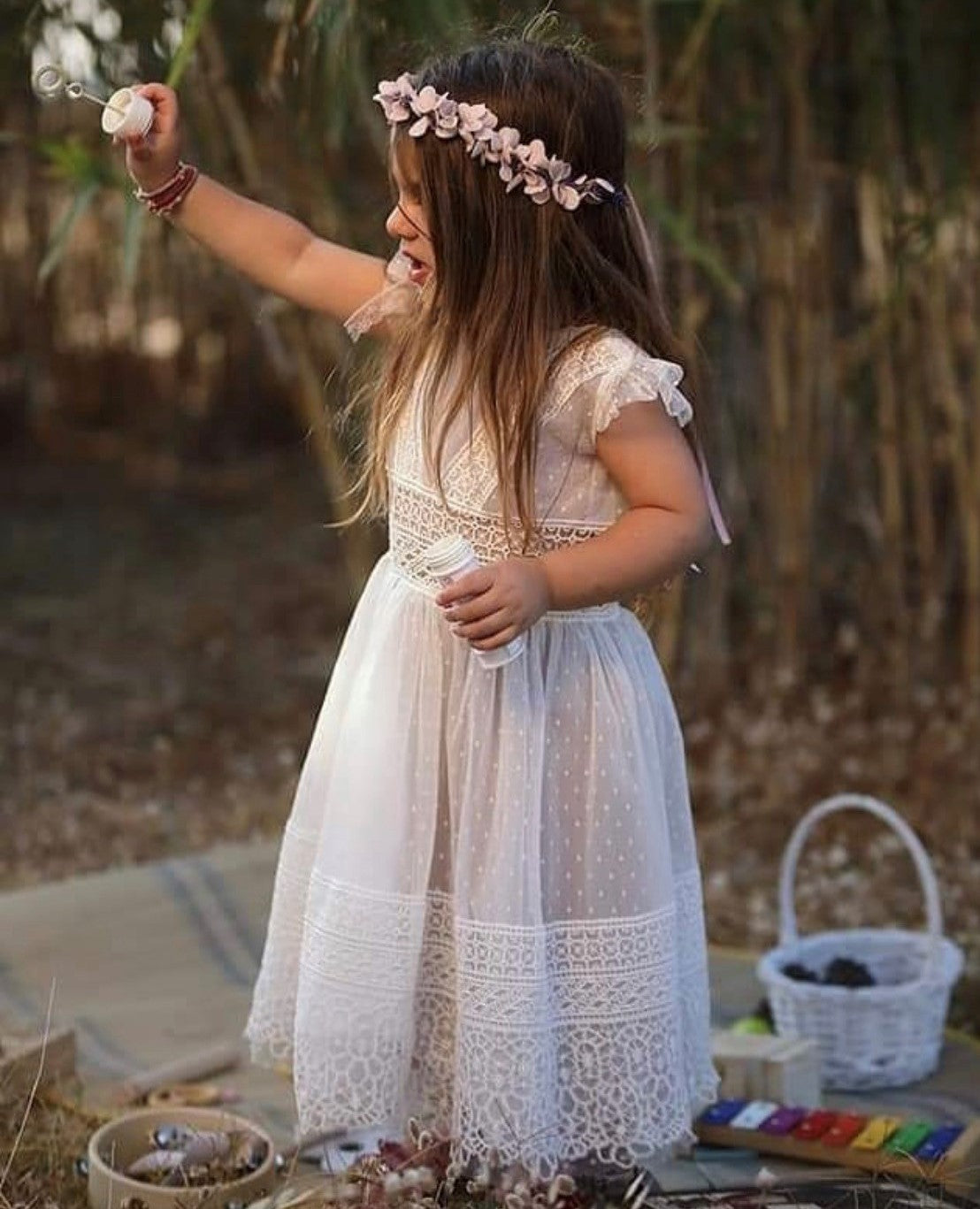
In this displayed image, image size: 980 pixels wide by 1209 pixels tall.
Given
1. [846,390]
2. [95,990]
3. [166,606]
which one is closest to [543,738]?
[95,990]

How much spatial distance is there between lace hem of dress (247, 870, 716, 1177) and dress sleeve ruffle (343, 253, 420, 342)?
1.54 feet

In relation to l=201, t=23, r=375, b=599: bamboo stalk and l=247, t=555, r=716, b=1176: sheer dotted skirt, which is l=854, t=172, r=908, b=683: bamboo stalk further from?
l=247, t=555, r=716, b=1176: sheer dotted skirt

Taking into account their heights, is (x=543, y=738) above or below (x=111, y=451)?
below

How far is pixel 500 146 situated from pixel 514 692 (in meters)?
0.42

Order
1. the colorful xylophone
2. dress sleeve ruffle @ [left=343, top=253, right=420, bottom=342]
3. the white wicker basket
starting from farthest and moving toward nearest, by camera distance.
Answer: the white wicker basket < the colorful xylophone < dress sleeve ruffle @ [left=343, top=253, right=420, bottom=342]

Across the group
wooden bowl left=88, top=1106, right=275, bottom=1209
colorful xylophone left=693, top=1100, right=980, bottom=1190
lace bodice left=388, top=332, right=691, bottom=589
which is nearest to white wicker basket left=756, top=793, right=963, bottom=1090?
colorful xylophone left=693, top=1100, right=980, bottom=1190

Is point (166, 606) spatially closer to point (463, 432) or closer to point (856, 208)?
point (856, 208)

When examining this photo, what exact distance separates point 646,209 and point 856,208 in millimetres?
1094

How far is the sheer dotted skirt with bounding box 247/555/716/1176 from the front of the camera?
1.75 m

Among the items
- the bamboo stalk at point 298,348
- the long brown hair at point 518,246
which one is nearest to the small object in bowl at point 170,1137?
the long brown hair at point 518,246

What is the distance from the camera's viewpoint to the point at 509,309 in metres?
1.71

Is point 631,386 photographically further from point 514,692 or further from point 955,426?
point 955,426

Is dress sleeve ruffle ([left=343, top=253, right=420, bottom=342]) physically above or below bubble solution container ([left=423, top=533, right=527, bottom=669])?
above

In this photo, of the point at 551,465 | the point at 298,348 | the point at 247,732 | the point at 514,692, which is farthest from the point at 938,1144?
the point at 247,732
